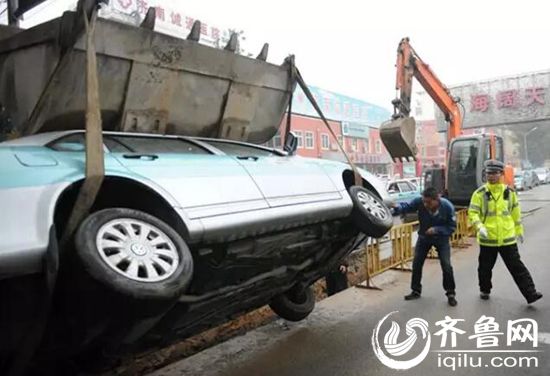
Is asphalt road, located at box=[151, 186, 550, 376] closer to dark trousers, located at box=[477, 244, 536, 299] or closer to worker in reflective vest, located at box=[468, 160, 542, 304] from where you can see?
dark trousers, located at box=[477, 244, 536, 299]

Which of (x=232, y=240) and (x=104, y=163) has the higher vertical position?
(x=104, y=163)

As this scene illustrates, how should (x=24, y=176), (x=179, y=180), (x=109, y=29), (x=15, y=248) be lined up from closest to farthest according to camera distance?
(x=15, y=248)
(x=24, y=176)
(x=179, y=180)
(x=109, y=29)

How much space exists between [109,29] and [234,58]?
1062mm

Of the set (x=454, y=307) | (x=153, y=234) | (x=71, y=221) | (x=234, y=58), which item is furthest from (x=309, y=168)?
(x=454, y=307)

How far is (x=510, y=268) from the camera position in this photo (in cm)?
512

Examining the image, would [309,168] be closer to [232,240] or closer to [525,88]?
[232,240]

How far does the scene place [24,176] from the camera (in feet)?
6.93

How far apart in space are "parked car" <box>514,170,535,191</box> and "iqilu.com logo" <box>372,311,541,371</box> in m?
26.3

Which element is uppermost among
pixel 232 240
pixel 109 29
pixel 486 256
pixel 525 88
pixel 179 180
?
pixel 525 88

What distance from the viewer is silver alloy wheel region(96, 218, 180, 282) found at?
2125 mm

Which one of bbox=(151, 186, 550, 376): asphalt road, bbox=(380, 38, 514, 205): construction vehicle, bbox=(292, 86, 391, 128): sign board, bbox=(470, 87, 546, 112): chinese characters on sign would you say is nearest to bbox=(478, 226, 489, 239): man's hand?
bbox=(151, 186, 550, 376): asphalt road

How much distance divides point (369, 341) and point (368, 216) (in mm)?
1380

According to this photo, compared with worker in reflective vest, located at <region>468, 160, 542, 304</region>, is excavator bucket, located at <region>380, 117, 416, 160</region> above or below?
above

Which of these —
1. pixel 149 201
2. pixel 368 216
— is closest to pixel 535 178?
pixel 368 216
